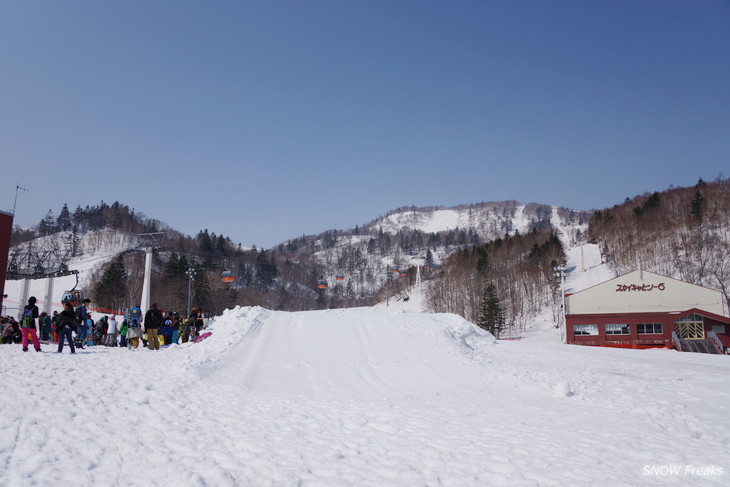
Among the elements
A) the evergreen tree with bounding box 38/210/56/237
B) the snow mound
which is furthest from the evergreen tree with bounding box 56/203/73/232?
the snow mound

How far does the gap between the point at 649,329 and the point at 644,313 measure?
1.64m

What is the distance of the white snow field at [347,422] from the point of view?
5.02m

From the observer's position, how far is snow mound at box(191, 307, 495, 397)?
11422mm

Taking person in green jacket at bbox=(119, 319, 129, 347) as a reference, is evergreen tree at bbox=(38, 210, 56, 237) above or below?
above

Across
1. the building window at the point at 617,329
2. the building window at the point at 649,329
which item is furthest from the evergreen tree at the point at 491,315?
the building window at the point at 649,329

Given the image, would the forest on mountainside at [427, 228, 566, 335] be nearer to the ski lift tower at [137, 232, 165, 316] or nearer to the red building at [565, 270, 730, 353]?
the red building at [565, 270, 730, 353]

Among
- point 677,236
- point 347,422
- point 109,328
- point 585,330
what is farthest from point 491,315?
point 347,422

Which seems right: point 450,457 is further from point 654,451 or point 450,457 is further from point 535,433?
point 654,451

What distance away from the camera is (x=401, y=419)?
25.0 feet

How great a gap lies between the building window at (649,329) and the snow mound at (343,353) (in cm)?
3283

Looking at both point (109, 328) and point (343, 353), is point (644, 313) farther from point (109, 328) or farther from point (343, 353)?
point (109, 328)

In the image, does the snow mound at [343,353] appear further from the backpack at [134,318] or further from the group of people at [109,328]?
the backpack at [134,318]

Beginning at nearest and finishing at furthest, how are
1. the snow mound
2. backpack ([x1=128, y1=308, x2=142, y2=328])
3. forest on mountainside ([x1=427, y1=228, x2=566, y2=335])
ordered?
the snow mound, backpack ([x1=128, y1=308, x2=142, y2=328]), forest on mountainside ([x1=427, y1=228, x2=566, y2=335])

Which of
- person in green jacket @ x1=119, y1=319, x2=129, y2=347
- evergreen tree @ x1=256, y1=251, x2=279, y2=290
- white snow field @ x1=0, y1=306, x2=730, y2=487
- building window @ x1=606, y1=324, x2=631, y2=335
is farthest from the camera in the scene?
evergreen tree @ x1=256, y1=251, x2=279, y2=290
